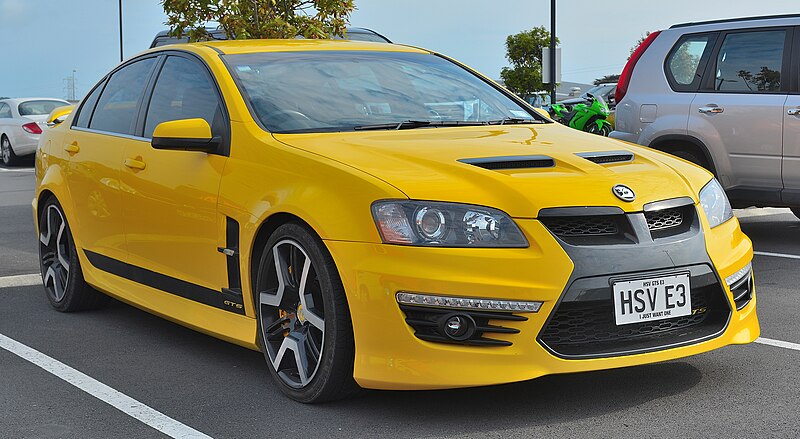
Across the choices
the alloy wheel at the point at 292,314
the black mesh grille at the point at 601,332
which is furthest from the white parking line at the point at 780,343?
the alloy wheel at the point at 292,314

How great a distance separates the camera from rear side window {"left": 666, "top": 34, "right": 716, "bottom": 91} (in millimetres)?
9062

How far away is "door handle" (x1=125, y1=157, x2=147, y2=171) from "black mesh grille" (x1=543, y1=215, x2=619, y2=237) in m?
2.27

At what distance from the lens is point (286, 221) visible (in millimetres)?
4551

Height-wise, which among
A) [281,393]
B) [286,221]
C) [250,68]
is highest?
[250,68]

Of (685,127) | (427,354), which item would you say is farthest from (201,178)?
(685,127)

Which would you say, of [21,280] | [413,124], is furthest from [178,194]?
[21,280]

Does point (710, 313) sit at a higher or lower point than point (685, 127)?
lower

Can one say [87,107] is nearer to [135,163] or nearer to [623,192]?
[135,163]

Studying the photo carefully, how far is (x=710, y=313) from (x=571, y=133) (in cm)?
121

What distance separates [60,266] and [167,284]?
1.56 m

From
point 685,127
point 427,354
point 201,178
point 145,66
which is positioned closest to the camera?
point 427,354

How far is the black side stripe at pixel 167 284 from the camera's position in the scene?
16.2 ft

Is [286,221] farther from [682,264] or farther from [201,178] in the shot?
[682,264]

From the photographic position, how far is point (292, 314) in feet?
15.1
